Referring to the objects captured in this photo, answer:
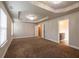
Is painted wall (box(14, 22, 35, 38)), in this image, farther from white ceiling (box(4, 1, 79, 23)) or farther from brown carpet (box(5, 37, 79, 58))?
white ceiling (box(4, 1, 79, 23))

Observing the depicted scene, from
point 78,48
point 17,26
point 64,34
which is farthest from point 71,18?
point 17,26

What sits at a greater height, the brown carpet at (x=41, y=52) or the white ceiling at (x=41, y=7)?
the white ceiling at (x=41, y=7)

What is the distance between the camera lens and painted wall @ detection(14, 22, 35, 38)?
10.4 metres

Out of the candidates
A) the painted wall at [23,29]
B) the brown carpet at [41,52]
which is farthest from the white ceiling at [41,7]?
the painted wall at [23,29]

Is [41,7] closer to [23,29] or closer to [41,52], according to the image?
[41,52]

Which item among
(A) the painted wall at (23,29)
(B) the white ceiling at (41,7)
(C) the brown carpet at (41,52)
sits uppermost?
(B) the white ceiling at (41,7)

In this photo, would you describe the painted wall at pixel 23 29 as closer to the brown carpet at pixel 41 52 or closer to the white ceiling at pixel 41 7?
the brown carpet at pixel 41 52

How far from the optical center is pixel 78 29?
173 inches

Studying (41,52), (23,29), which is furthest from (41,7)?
(23,29)

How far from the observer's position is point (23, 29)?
10969 mm

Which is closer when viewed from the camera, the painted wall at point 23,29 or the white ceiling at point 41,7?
the white ceiling at point 41,7

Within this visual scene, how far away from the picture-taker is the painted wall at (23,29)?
34.3ft

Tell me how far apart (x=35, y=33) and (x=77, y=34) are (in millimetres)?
8227

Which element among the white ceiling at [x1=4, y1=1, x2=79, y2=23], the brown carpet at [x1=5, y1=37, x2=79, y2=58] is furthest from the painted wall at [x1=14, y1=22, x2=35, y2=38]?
the white ceiling at [x1=4, y1=1, x2=79, y2=23]
